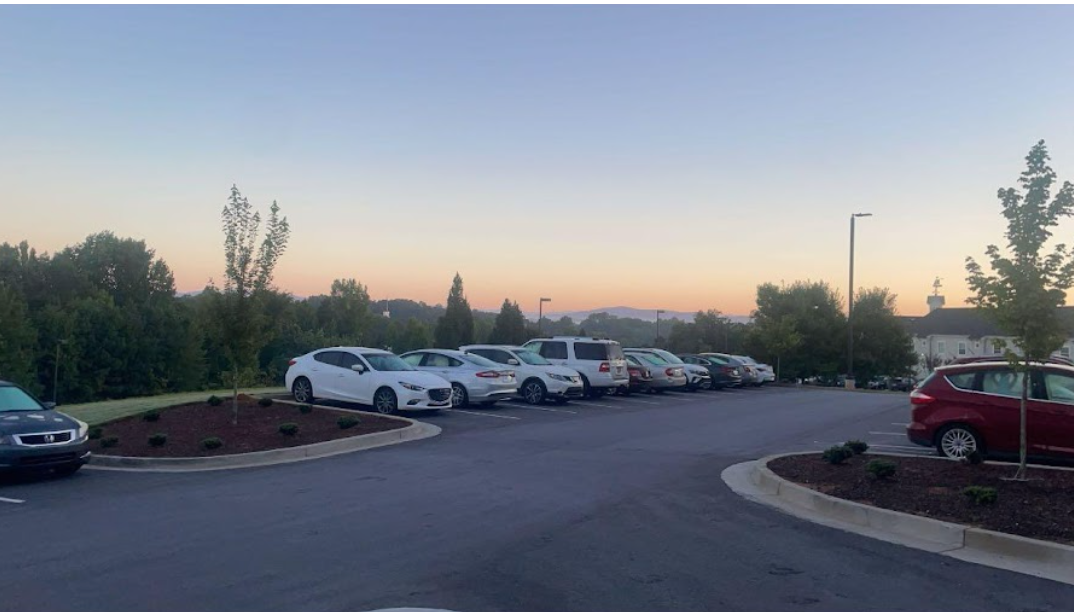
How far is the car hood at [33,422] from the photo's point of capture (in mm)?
12250

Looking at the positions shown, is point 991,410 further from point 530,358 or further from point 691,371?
point 691,371

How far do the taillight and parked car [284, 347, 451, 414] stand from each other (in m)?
10.5

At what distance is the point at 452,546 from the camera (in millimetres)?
8227

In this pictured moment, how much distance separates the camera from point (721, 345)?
69.6 metres

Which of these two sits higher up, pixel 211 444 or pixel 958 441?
pixel 958 441

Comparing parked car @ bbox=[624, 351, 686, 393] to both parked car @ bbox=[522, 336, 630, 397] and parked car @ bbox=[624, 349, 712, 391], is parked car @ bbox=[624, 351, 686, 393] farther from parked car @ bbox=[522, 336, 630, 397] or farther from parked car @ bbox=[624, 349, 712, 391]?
parked car @ bbox=[522, 336, 630, 397]

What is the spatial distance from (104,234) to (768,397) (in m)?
62.4

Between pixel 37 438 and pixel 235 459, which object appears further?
pixel 235 459

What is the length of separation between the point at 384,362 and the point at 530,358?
5.86 metres

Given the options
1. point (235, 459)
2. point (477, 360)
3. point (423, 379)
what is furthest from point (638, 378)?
point (235, 459)

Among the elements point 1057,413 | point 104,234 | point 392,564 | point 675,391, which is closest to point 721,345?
point 675,391

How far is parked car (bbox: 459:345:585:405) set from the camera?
81.8 ft

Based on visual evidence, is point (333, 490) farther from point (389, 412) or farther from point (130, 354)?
point (130, 354)

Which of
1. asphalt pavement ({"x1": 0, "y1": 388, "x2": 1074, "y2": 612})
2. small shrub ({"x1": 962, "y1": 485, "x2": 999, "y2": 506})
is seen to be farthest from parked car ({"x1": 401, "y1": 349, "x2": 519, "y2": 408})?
small shrub ({"x1": 962, "y1": 485, "x2": 999, "y2": 506})
